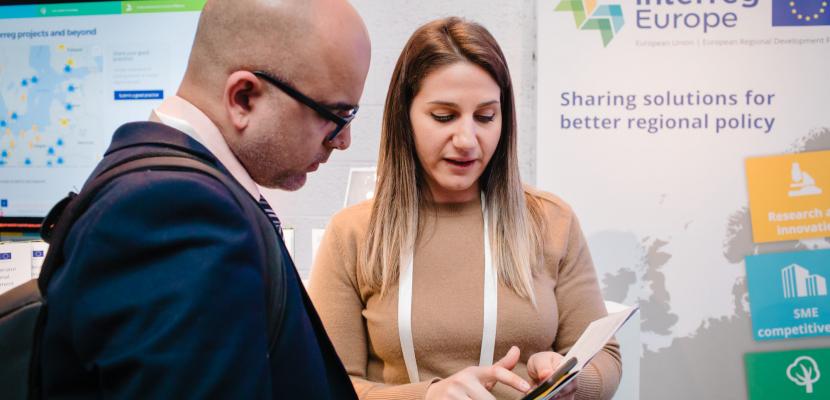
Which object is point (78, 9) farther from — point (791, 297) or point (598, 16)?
point (791, 297)

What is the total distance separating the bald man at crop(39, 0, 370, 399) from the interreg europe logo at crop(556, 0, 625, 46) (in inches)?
73.2

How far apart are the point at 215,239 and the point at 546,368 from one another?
0.86 meters

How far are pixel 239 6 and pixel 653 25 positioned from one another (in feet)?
6.72

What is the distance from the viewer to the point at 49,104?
9.49 ft

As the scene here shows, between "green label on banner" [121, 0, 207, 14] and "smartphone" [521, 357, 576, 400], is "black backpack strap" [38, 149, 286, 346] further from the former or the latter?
"green label on banner" [121, 0, 207, 14]

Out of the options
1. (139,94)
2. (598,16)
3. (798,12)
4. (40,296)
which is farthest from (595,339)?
(139,94)

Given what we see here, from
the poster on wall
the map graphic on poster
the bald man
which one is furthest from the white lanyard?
the map graphic on poster

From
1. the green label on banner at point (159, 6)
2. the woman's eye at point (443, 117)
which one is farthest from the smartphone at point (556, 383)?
the green label on banner at point (159, 6)

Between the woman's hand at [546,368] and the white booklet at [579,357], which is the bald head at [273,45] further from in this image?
the woman's hand at [546,368]

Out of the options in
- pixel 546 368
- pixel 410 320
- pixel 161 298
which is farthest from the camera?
pixel 410 320

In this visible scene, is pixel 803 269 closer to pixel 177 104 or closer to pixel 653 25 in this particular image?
pixel 653 25

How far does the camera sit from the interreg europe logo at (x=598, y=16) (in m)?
2.58

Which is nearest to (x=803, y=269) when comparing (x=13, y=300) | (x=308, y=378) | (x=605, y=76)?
(x=605, y=76)

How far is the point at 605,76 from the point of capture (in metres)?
2.60
